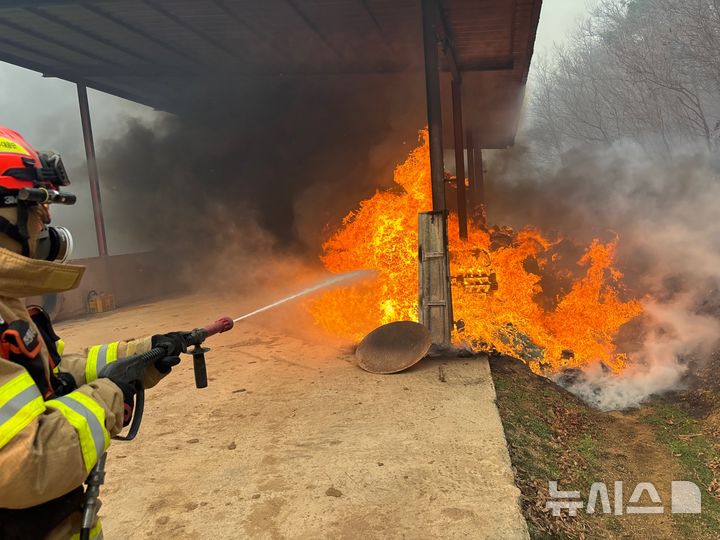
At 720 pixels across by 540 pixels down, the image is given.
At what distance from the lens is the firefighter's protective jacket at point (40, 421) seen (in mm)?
1248

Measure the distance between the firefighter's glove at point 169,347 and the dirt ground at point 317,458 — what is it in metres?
1.38

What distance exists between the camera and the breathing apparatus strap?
1556 mm

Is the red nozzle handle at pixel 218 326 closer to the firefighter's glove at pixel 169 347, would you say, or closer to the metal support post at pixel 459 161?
the firefighter's glove at pixel 169 347

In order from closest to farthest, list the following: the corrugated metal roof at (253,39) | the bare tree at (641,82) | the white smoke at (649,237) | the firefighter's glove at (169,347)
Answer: the firefighter's glove at (169,347) < the white smoke at (649,237) < the corrugated metal roof at (253,39) < the bare tree at (641,82)

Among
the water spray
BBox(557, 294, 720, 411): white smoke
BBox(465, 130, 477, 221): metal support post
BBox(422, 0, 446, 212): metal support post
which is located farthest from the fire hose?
BBox(465, 130, 477, 221): metal support post

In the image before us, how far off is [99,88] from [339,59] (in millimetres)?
6254


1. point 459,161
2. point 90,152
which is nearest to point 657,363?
point 459,161

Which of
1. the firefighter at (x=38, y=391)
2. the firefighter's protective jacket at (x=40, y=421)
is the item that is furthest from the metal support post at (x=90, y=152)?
the firefighter's protective jacket at (x=40, y=421)

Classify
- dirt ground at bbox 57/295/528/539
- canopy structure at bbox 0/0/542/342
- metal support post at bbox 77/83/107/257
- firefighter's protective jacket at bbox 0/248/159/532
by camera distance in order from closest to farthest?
firefighter's protective jacket at bbox 0/248/159/532 < dirt ground at bbox 57/295/528/539 < canopy structure at bbox 0/0/542/342 < metal support post at bbox 77/83/107/257

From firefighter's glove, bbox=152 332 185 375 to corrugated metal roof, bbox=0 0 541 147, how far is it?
679cm

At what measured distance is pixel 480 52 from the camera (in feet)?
30.1

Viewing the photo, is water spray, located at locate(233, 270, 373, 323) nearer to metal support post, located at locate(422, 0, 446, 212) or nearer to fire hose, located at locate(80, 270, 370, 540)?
metal support post, located at locate(422, 0, 446, 212)

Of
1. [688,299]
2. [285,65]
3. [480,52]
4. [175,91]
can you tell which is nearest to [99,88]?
[175,91]

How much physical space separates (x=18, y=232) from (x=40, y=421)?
0.64 m
